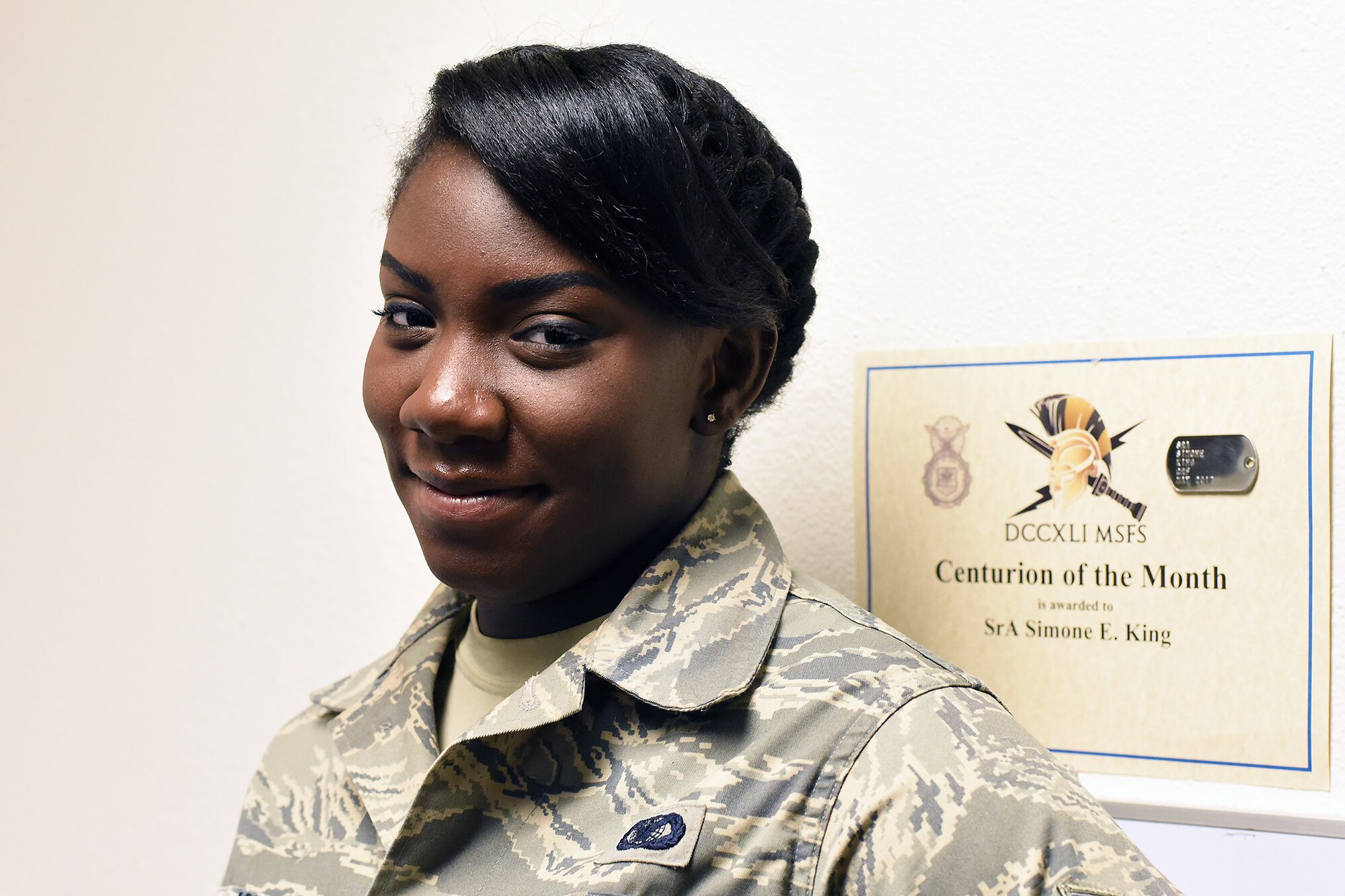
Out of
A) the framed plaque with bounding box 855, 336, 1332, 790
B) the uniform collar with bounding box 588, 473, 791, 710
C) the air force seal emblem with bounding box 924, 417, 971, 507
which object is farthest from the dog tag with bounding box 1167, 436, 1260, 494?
the uniform collar with bounding box 588, 473, 791, 710

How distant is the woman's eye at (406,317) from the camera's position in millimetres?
641

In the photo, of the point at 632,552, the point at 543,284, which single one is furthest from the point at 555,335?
the point at 632,552

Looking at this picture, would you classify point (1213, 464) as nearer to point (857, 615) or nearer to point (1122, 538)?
point (1122, 538)

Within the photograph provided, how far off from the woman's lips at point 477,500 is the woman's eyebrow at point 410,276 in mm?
103

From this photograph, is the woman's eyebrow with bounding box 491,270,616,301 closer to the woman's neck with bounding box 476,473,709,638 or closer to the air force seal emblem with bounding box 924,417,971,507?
the woman's neck with bounding box 476,473,709,638

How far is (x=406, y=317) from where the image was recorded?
2.15 feet

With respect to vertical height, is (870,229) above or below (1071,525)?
above

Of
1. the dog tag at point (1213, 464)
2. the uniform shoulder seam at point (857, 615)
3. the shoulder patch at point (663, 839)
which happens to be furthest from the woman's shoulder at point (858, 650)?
the dog tag at point (1213, 464)

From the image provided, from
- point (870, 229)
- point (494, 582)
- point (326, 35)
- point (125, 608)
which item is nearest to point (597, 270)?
point (494, 582)

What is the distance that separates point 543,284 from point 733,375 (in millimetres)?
139

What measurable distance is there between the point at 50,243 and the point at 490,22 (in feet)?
1.78

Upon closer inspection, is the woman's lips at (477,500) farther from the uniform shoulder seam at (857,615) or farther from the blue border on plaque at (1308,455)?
the blue border on plaque at (1308,455)

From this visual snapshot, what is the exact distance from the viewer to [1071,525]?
745mm

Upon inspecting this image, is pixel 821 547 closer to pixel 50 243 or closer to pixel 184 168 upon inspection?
pixel 184 168
